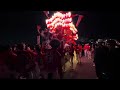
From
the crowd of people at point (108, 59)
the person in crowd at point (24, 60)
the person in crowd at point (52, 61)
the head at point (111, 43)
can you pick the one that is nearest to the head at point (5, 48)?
the person in crowd at point (24, 60)

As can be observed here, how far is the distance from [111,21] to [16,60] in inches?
98.5

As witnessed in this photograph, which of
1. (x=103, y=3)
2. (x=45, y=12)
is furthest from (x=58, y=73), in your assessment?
(x=103, y=3)

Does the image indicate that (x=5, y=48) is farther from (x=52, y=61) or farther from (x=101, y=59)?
(x=101, y=59)

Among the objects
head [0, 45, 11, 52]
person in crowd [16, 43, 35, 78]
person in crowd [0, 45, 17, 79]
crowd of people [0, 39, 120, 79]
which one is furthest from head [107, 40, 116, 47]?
head [0, 45, 11, 52]

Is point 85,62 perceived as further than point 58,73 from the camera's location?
Yes

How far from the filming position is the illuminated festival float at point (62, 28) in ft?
28.2

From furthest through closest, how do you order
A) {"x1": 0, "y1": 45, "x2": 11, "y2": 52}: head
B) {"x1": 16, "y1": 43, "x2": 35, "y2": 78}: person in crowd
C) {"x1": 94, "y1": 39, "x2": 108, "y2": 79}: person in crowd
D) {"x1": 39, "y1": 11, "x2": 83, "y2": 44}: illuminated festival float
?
{"x1": 39, "y1": 11, "x2": 83, "y2": 44}: illuminated festival float → {"x1": 0, "y1": 45, "x2": 11, "y2": 52}: head → {"x1": 94, "y1": 39, "x2": 108, "y2": 79}: person in crowd → {"x1": 16, "y1": 43, "x2": 35, "y2": 78}: person in crowd

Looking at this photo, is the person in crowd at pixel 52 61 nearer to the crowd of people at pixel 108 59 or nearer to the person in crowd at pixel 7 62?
the person in crowd at pixel 7 62

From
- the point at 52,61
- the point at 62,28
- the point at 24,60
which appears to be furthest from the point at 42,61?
the point at 62,28

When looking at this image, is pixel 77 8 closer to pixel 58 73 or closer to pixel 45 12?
pixel 45 12

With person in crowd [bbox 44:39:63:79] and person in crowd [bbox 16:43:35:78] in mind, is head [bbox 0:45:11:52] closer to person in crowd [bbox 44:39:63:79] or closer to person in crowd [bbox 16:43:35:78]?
person in crowd [bbox 16:43:35:78]

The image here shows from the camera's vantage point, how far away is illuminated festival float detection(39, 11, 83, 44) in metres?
8.58

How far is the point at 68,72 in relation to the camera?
7195 millimetres

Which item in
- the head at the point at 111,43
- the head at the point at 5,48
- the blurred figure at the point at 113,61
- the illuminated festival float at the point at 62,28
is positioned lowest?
the blurred figure at the point at 113,61
